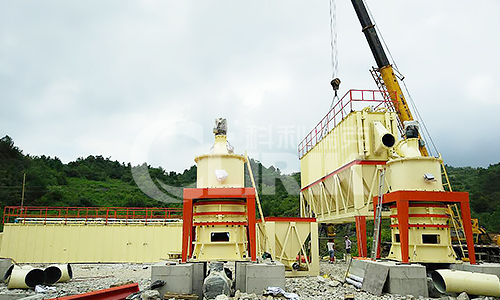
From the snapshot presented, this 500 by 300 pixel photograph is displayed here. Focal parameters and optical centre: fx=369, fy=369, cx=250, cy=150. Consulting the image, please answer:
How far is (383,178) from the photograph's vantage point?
14.1 meters

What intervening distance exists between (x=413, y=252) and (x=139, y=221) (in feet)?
64.5

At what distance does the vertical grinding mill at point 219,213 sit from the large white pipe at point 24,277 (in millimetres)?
6092

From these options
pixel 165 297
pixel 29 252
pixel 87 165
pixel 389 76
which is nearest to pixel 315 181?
pixel 389 76

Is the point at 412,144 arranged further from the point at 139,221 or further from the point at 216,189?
the point at 139,221

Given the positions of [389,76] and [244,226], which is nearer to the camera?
[244,226]

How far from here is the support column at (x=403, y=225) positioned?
1218cm

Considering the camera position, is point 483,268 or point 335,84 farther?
point 335,84

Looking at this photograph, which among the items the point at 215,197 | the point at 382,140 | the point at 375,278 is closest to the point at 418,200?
the point at 375,278

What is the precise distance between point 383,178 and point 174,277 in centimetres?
850

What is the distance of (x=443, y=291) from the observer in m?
10.8

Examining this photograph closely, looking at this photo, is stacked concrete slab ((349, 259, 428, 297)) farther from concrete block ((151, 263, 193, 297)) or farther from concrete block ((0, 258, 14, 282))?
concrete block ((0, 258, 14, 282))

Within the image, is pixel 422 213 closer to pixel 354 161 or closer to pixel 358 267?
pixel 358 267

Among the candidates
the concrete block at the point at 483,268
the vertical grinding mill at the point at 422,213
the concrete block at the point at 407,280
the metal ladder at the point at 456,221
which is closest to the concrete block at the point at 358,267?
the vertical grinding mill at the point at 422,213

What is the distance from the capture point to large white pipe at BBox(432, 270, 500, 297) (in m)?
10.2
